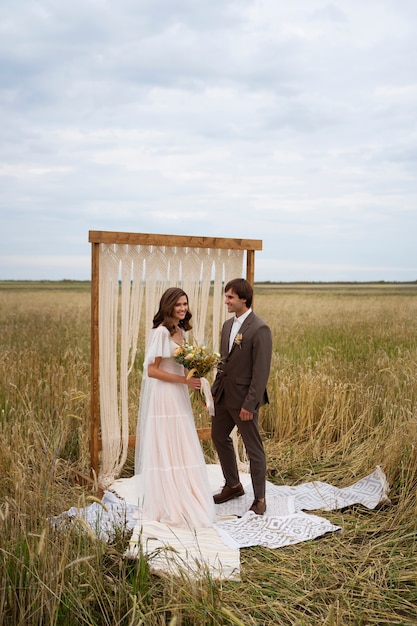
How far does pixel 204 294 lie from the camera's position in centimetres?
623

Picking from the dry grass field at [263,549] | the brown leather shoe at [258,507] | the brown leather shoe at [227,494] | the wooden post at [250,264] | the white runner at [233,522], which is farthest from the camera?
the wooden post at [250,264]

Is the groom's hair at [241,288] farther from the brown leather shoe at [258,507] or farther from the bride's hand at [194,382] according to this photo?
the brown leather shoe at [258,507]

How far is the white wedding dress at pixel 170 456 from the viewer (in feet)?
15.8

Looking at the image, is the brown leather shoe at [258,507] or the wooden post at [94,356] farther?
the wooden post at [94,356]

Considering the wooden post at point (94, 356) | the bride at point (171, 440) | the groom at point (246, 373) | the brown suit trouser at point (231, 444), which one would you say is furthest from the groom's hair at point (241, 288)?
the wooden post at point (94, 356)

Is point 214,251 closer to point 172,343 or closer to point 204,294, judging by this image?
point 204,294

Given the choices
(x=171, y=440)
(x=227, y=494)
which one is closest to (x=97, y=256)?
(x=171, y=440)

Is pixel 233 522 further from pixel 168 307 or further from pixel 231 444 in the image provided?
pixel 168 307

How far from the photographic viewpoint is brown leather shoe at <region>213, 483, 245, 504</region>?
561 centimetres

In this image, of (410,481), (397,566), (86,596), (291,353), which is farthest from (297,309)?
(86,596)

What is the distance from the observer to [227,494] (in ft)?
18.5

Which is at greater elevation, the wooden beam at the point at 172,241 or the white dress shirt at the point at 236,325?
the wooden beam at the point at 172,241

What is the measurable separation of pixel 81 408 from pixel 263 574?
3.43 m

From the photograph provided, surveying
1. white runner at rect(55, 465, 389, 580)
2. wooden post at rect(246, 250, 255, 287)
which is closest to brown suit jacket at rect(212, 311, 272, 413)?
white runner at rect(55, 465, 389, 580)
